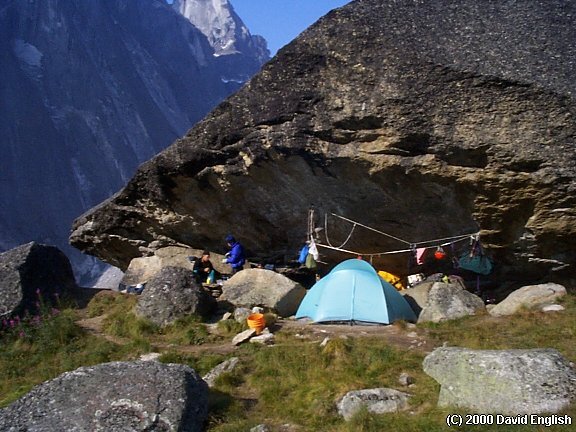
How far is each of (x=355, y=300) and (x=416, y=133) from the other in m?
3.78

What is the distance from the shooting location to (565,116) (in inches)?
437

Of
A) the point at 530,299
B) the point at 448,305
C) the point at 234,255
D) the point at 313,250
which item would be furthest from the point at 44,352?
the point at 530,299

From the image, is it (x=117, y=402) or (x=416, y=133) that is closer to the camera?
(x=117, y=402)

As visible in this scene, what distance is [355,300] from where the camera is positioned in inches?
477

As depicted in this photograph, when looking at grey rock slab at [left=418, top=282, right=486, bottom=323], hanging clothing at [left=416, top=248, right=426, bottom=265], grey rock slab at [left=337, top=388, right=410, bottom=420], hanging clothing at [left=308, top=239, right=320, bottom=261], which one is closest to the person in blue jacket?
hanging clothing at [left=308, top=239, right=320, bottom=261]

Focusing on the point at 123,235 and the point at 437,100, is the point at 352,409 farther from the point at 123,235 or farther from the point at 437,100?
the point at 123,235

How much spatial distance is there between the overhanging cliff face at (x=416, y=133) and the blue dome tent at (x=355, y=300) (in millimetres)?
2145

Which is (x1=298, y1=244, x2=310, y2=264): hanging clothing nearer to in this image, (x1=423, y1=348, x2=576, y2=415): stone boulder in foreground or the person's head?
the person's head

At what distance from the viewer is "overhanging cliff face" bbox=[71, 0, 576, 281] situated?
1146cm

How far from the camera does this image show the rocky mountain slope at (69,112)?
249 ft

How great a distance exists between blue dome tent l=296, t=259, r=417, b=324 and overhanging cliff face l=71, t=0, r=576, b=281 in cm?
215

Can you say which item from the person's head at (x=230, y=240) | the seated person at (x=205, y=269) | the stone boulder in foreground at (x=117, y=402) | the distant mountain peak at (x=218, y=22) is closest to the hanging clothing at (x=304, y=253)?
the person's head at (x=230, y=240)

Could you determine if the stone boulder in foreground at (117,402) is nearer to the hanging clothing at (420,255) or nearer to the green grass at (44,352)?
the green grass at (44,352)

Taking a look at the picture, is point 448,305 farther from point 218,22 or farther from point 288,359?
point 218,22
